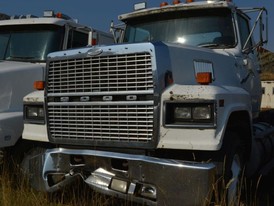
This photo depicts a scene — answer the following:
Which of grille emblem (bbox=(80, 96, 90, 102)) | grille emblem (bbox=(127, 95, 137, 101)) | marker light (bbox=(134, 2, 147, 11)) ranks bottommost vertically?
grille emblem (bbox=(80, 96, 90, 102))

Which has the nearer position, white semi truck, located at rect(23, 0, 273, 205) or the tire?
white semi truck, located at rect(23, 0, 273, 205)

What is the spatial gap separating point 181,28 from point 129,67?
1875 millimetres

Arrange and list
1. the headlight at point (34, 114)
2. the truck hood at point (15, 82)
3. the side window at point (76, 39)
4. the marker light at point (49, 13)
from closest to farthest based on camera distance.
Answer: the headlight at point (34, 114)
the truck hood at point (15, 82)
the side window at point (76, 39)
the marker light at point (49, 13)

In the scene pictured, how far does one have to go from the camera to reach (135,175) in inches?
144

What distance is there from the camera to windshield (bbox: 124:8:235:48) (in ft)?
17.3

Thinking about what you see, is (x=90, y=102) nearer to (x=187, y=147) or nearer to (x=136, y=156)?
(x=136, y=156)

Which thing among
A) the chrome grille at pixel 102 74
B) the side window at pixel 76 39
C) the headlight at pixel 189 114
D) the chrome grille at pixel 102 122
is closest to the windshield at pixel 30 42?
the side window at pixel 76 39

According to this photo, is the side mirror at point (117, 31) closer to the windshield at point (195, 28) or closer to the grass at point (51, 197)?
the windshield at point (195, 28)

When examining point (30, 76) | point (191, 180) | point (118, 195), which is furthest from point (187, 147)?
point (30, 76)

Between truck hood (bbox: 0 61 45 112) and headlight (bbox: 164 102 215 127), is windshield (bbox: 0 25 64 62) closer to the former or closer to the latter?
truck hood (bbox: 0 61 45 112)

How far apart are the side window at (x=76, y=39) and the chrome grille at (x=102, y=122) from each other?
220 cm

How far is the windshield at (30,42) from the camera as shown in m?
6.05

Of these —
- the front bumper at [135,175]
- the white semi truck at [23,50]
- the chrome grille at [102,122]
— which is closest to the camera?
the front bumper at [135,175]

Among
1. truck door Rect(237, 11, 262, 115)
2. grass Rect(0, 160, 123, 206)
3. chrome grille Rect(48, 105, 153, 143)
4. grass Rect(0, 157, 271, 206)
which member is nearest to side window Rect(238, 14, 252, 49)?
truck door Rect(237, 11, 262, 115)
